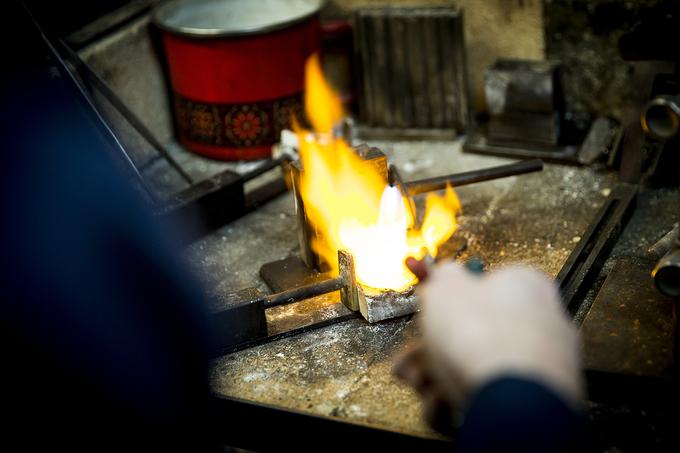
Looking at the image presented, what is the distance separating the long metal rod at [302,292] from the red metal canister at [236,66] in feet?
6.52

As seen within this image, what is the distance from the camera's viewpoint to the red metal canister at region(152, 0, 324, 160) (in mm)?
4852

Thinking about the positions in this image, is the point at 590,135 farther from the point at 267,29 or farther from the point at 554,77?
the point at 267,29

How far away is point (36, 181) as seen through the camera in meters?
1.99

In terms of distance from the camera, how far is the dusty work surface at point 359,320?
2994mm

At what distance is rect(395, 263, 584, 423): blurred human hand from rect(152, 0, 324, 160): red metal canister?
10.8 feet

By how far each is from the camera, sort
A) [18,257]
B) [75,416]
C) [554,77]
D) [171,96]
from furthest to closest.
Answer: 1. [171,96]
2. [554,77]
3. [75,416]
4. [18,257]

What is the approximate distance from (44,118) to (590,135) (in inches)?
139

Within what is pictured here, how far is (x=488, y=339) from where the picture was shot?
1.68 meters

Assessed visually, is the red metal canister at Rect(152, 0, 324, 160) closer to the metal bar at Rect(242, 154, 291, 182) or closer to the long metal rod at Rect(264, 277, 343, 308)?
the metal bar at Rect(242, 154, 291, 182)

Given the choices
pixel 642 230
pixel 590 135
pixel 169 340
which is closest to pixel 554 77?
pixel 590 135

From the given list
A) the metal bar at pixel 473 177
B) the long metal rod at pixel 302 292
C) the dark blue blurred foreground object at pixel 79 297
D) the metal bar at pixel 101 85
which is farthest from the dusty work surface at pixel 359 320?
the dark blue blurred foreground object at pixel 79 297

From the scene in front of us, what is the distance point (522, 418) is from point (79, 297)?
3.69 ft

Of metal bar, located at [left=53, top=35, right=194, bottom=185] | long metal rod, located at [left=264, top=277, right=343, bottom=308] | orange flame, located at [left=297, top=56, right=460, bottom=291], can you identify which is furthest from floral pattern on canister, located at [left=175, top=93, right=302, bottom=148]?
long metal rod, located at [left=264, top=277, right=343, bottom=308]

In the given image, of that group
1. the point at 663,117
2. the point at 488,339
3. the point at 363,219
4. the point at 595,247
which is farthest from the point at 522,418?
the point at 595,247
